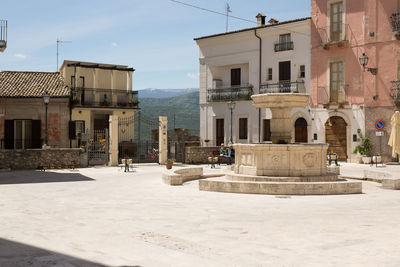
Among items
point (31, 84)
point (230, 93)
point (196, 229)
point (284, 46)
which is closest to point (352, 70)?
point (284, 46)

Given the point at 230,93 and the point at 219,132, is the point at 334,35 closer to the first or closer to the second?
the point at 230,93

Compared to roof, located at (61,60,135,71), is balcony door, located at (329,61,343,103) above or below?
below

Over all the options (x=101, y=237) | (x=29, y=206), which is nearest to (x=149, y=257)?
(x=101, y=237)

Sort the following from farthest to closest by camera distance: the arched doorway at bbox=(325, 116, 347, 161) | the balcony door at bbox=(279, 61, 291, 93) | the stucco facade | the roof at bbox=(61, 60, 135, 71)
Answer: the roof at bbox=(61, 60, 135, 71) < the balcony door at bbox=(279, 61, 291, 93) < the stucco facade < the arched doorway at bbox=(325, 116, 347, 161)

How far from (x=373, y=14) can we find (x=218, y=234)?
77.6 ft

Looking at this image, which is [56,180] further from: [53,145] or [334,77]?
[334,77]

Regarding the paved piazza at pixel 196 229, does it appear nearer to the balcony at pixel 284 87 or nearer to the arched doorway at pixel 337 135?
the arched doorway at pixel 337 135

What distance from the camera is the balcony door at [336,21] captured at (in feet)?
94.4

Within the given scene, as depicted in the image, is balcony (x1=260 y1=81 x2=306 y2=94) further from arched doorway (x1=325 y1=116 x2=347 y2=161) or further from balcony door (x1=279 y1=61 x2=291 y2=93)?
arched doorway (x1=325 y1=116 x2=347 y2=161)

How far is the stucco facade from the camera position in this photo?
30812 mm

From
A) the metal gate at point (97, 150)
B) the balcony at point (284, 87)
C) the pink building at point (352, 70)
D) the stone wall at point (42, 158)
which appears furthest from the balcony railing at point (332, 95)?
the stone wall at point (42, 158)

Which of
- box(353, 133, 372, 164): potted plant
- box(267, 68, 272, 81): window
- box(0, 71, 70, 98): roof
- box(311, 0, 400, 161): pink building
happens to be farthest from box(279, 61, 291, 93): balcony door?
box(0, 71, 70, 98): roof

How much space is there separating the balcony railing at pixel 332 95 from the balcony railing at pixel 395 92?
109 inches

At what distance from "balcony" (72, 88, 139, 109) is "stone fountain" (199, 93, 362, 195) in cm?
2355
